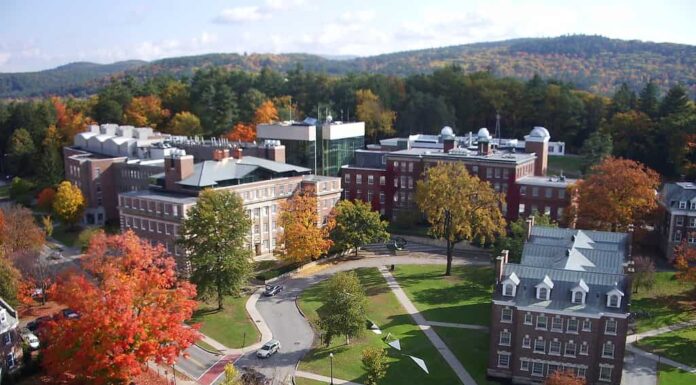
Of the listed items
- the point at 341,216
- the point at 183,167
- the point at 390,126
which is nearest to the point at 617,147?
the point at 390,126

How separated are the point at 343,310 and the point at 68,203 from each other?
2109 inches

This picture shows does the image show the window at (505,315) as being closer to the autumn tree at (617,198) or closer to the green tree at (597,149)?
the autumn tree at (617,198)

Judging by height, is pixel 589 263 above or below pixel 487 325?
above

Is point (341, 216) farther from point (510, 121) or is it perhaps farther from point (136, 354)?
point (510, 121)

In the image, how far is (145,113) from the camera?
440 feet

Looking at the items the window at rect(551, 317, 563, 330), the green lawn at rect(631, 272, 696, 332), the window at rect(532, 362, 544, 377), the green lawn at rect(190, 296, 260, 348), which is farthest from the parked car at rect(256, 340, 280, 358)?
the green lawn at rect(631, 272, 696, 332)

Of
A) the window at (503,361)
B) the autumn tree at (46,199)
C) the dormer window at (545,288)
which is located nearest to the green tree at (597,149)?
the dormer window at (545,288)

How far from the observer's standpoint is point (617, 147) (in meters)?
102

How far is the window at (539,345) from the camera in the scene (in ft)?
146

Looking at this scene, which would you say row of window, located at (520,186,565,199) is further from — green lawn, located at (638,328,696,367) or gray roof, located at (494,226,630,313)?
green lawn, located at (638,328,696,367)

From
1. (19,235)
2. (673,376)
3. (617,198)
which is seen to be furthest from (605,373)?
(19,235)

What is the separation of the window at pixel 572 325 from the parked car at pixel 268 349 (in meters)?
22.8

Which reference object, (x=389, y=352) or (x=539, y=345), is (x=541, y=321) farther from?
(x=389, y=352)

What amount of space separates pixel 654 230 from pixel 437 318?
34538 millimetres
